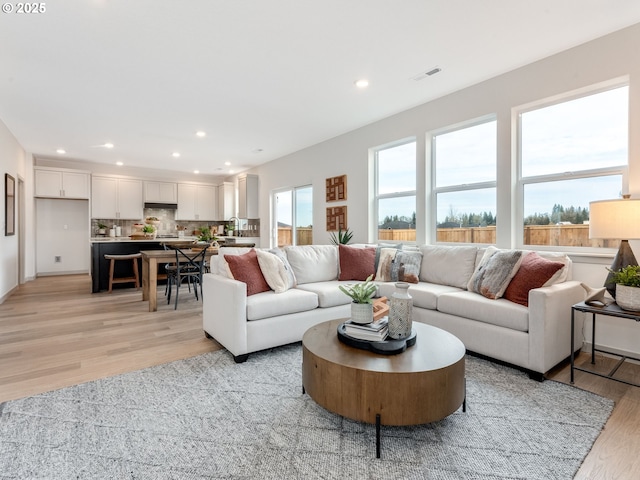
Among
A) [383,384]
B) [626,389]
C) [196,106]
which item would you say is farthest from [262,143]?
[626,389]

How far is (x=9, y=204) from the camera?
511 centimetres

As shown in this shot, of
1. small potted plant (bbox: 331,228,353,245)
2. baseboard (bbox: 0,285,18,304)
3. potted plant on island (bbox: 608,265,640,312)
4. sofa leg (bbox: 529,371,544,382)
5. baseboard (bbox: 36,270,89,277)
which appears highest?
small potted plant (bbox: 331,228,353,245)

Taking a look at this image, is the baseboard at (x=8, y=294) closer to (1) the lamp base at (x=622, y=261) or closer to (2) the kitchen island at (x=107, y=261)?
(2) the kitchen island at (x=107, y=261)

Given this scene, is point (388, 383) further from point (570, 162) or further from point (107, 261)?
point (107, 261)

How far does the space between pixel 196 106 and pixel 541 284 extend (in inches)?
165

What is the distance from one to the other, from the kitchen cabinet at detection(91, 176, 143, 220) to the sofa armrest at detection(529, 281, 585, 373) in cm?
833

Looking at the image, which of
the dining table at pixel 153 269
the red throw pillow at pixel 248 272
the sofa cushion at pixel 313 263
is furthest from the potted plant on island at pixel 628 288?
the dining table at pixel 153 269

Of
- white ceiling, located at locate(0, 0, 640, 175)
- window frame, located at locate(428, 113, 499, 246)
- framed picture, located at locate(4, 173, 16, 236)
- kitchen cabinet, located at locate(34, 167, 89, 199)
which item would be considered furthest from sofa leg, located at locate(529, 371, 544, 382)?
kitchen cabinet, located at locate(34, 167, 89, 199)

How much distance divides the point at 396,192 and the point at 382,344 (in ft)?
10.7

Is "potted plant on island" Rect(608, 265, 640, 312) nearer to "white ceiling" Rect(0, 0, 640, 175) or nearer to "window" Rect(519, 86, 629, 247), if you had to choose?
"window" Rect(519, 86, 629, 247)

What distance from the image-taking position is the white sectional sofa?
92.0 inches

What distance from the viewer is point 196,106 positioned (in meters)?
4.19

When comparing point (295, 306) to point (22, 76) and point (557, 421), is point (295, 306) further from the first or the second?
point (22, 76)

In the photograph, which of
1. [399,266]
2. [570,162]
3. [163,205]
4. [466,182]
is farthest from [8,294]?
[570,162]
